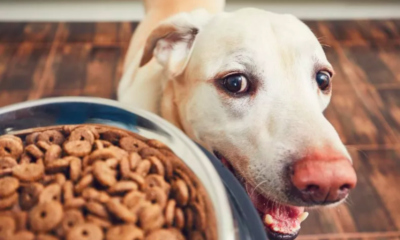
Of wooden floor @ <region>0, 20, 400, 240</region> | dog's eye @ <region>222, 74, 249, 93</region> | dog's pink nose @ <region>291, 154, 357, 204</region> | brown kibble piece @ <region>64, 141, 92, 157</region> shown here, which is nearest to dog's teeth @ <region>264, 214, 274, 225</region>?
dog's pink nose @ <region>291, 154, 357, 204</region>

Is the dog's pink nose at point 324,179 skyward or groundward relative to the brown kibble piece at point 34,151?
groundward

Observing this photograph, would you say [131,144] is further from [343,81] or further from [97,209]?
[343,81]

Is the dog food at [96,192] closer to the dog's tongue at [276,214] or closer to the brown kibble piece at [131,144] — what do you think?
the brown kibble piece at [131,144]

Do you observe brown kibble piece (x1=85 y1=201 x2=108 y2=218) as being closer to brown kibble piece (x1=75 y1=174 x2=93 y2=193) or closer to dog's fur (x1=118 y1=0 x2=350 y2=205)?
brown kibble piece (x1=75 y1=174 x2=93 y2=193)

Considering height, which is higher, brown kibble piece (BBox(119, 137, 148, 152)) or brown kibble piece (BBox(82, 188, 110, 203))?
brown kibble piece (BBox(119, 137, 148, 152))

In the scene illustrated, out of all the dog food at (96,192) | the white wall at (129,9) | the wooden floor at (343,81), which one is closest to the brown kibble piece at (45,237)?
the dog food at (96,192)
